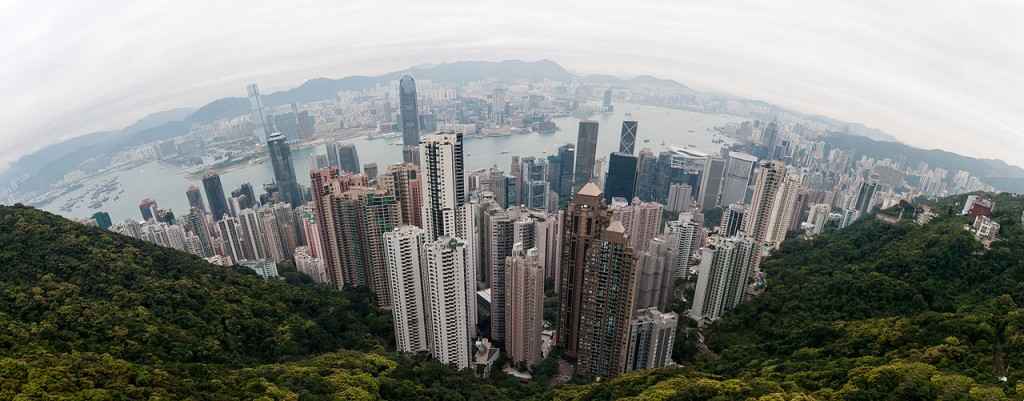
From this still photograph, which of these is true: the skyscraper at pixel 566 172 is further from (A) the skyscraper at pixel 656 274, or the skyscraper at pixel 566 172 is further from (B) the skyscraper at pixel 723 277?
(B) the skyscraper at pixel 723 277

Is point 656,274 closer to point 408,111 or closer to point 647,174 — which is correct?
point 647,174

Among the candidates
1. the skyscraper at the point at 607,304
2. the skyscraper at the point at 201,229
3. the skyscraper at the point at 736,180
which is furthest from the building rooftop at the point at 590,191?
the skyscraper at the point at 736,180

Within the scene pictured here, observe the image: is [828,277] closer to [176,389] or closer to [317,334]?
[317,334]

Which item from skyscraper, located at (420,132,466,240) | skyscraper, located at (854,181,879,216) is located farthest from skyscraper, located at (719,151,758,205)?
skyscraper, located at (420,132,466,240)

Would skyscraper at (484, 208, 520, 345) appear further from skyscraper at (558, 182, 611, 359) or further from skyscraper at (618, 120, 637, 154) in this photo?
skyscraper at (618, 120, 637, 154)

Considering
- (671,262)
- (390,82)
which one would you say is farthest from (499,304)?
(390,82)

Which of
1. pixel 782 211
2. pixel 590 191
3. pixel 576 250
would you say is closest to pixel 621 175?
pixel 782 211
